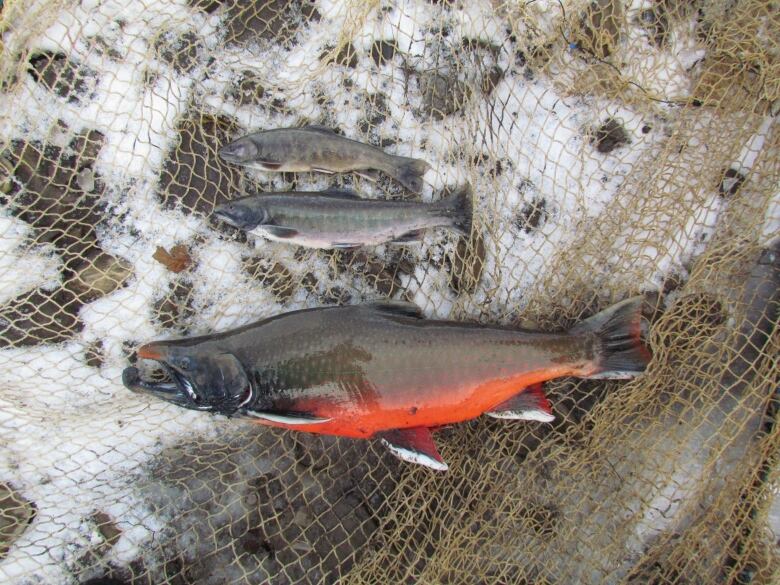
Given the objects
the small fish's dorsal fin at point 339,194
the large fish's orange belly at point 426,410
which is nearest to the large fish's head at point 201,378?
the large fish's orange belly at point 426,410

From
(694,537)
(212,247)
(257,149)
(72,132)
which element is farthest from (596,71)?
(72,132)

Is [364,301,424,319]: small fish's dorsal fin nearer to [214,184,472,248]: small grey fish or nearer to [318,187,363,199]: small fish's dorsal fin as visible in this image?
[214,184,472,248]: small grey fish

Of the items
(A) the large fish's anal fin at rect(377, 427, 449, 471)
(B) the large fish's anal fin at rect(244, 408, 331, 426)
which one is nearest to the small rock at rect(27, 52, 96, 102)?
(B) the large fish's anal fin at rect(244, 408, 331, 426)

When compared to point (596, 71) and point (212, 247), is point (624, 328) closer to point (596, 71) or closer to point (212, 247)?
point (596, 71)

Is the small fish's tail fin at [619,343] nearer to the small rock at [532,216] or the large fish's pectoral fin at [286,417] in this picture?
the small rock at [532,216]

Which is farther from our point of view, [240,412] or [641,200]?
[641,200]

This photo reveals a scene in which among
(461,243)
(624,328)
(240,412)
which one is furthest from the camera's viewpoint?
(461,243)
